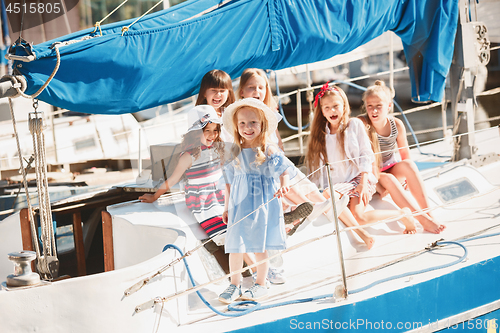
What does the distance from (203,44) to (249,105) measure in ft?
1.82

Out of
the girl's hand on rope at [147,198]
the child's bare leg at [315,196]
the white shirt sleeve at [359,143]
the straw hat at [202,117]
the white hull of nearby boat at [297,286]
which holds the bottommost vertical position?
the white hull of nearby boat at [297,286]

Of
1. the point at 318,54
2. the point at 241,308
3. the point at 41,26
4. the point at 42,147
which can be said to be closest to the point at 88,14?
the point at 41,26

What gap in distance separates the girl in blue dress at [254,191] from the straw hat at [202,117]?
0.94 ft

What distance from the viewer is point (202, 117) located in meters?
2.64

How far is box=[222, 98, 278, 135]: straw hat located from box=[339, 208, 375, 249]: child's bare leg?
719 millimetres

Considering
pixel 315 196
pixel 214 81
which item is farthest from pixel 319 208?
pixel 214 81

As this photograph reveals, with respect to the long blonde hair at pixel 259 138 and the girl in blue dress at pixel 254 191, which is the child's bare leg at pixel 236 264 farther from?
the long blonde hair at pixel 259 138

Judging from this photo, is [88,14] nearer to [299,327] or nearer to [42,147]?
[42,147]

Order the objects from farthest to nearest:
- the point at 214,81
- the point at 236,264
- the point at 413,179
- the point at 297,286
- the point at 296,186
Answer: the point at 413,179 → the point at 214,81 → the point at 296,186 → the point at 297,286 → the point at 236,264

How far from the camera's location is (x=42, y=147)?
2.15 m

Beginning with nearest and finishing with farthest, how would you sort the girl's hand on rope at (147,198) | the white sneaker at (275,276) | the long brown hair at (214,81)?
the white sneaker at (275,276)
the long brown hair at (214,81)
the girl's hand on rope at (147,198)

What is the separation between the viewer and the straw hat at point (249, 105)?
2.26 meters

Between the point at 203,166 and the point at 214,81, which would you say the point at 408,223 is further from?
the point at 214,81

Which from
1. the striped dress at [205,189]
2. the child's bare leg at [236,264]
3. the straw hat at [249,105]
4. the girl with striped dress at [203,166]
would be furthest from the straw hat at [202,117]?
the child's bare leg at [236,264]
